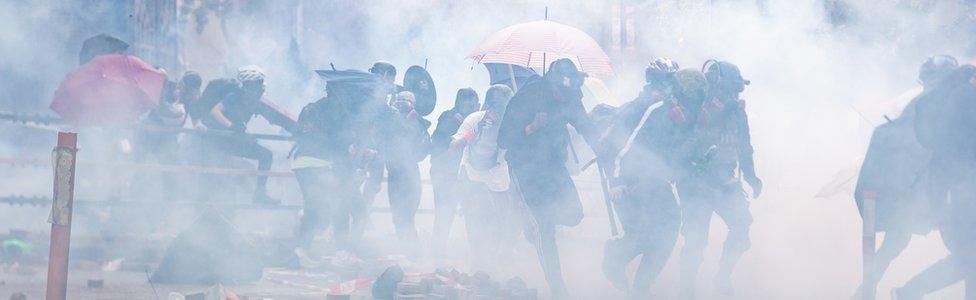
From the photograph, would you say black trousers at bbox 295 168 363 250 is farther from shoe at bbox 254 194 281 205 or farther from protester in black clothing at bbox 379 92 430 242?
shoe at bbox 254 194 281 205

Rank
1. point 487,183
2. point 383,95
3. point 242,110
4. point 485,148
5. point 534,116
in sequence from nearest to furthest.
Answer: point 534,116, point 485,148, point 487,183, point 383,95, point 242,110

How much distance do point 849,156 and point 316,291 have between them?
8393 millimetres

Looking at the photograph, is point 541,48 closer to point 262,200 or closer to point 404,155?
point 404,155

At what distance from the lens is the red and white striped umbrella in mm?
10703

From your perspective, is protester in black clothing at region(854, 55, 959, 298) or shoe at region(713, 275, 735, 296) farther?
shoe at region(713, 275, 735, 296)

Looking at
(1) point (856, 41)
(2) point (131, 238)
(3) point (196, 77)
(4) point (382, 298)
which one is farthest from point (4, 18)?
(1) point (856, 41)

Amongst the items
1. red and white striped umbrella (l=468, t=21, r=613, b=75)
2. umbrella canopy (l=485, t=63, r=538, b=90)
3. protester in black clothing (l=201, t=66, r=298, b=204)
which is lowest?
protester in black clothing (l=201, t=66, r=298, b=204)

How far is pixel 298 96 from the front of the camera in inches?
687

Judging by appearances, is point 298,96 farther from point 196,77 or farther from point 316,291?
point 316,291

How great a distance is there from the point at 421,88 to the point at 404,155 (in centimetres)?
88

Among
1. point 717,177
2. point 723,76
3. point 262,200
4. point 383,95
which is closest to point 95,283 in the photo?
point 383,95

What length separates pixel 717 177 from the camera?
8406mm

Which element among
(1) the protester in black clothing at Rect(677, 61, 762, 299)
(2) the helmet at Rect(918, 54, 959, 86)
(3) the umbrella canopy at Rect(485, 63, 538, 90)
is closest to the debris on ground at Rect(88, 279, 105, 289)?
(1) the protester in black clothing at Rect(677, 61, 762, 299)

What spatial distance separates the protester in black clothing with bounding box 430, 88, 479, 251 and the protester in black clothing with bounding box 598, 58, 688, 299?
2604 millimetres
